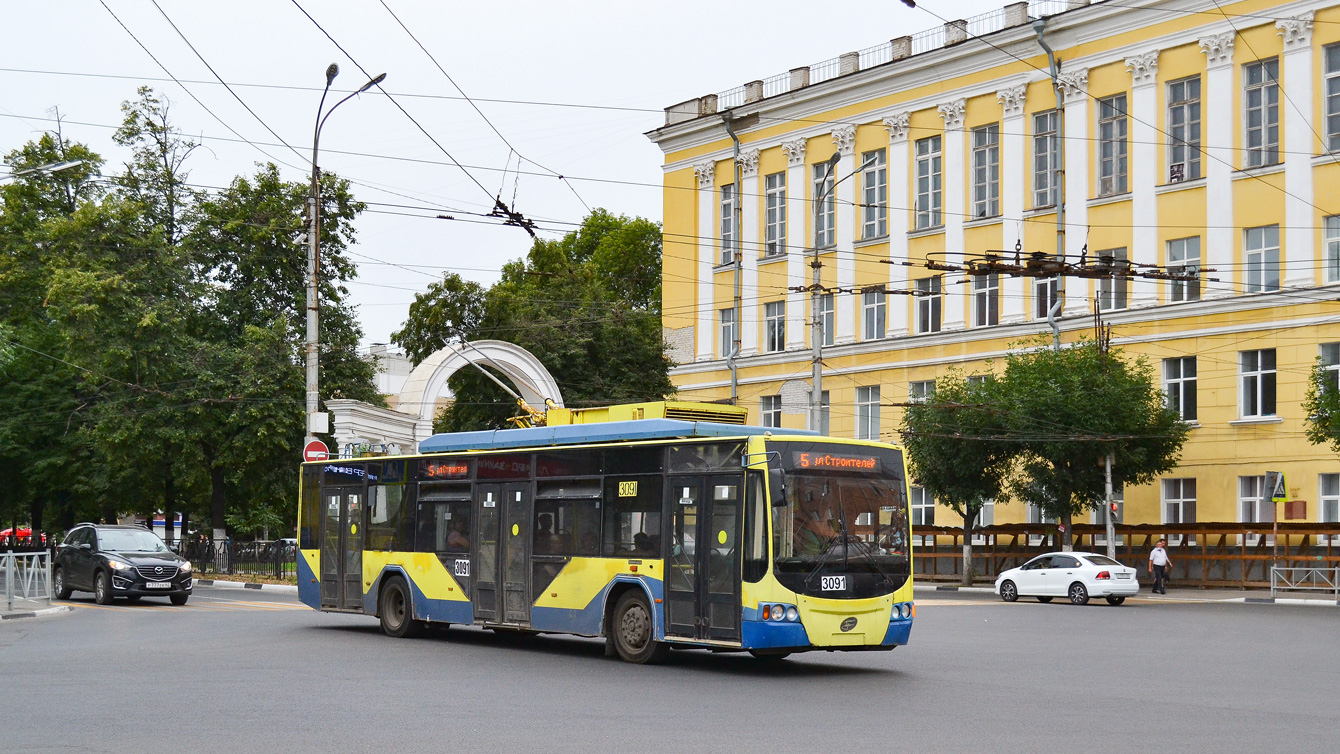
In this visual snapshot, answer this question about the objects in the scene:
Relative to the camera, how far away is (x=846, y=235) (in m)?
54.4

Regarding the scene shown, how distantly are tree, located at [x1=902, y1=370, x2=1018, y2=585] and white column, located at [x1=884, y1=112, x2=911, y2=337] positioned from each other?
273 inches

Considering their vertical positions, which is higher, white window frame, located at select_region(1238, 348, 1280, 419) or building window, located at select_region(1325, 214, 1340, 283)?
building window, located at select_region(1325, 214, 1340, 283)

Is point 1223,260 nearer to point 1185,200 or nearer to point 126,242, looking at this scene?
point 1185,200

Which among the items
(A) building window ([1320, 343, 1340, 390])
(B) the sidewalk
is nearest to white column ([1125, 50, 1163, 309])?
(A) building window ([1320, 343, 1340, 390])

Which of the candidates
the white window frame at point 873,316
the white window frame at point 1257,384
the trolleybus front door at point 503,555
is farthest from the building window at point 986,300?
the trolleybus front door at point 503,555

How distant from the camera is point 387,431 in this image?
38.3 meters

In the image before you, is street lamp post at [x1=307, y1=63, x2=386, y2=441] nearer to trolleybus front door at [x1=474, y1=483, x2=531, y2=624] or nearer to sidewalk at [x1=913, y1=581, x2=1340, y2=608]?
trolleybus front door at [x1=474, y1=483, x2=531, y2=624]

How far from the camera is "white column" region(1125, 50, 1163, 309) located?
45500 mm

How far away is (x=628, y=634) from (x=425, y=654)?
272 cm

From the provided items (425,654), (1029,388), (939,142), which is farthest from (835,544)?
(939,142)

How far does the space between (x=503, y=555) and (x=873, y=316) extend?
119 feet

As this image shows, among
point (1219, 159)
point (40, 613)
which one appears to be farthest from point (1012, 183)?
point (40, 613)

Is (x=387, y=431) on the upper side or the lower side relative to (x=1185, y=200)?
lower

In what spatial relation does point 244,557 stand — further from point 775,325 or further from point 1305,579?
point 1305,579
